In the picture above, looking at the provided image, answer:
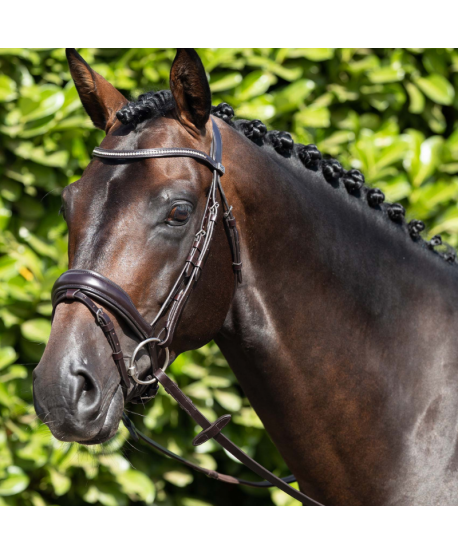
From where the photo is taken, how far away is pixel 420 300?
192cm

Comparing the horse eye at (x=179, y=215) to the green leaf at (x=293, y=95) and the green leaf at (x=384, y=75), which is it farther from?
the green leaf at (x=384, y=75)

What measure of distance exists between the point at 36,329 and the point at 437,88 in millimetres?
2753

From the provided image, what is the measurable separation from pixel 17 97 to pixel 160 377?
6.73 feet

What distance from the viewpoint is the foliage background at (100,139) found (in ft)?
9.55

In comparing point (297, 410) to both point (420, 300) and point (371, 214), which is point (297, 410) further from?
point (371, 214)

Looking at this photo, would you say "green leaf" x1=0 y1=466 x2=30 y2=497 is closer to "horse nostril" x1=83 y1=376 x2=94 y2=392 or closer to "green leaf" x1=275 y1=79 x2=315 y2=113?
"horse nostril" x1=83 y1=376 x2=94 y2=392

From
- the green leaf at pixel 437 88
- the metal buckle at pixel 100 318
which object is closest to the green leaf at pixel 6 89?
the metal buckle at pixel 100 318

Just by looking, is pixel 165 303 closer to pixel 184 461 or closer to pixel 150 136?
pixel 150 136

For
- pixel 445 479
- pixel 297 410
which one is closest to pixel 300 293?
pixel 297 410

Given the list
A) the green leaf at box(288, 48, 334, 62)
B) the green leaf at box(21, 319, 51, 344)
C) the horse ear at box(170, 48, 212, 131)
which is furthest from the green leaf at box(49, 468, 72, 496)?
the green leaf at box(288, 48, 334, 62)

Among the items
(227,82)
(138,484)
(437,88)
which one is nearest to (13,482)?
(138,484)

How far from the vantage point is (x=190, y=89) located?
5.24 ft

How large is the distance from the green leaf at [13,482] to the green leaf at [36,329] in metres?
0.73
